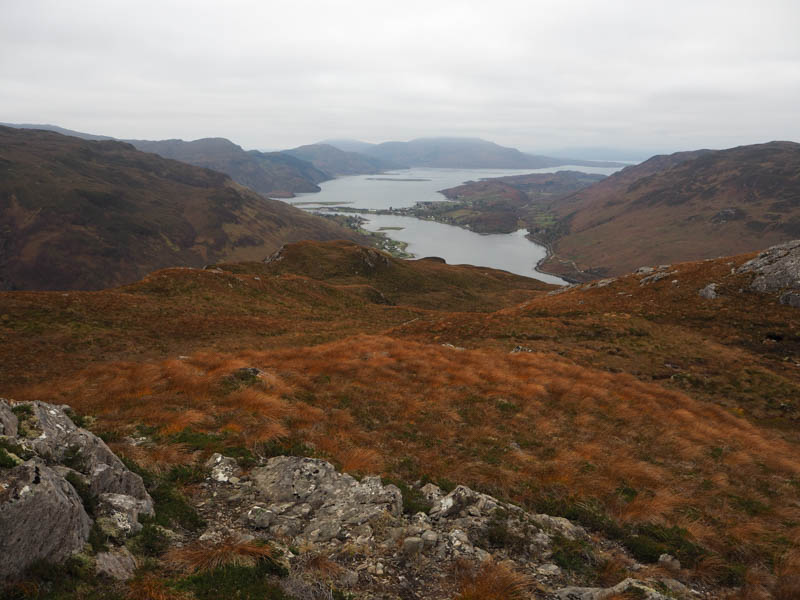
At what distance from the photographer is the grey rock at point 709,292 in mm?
39562

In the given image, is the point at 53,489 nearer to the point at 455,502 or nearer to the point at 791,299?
the point at 455,502

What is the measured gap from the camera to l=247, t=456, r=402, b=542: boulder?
8.98 m

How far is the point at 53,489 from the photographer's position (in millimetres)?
6676

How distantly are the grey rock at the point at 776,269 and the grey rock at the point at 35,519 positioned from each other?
174 feet

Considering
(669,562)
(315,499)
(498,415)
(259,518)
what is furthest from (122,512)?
(498,415)

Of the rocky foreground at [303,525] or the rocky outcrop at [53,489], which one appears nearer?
the rocky outcrop at [53,489]

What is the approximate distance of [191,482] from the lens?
10195 mm

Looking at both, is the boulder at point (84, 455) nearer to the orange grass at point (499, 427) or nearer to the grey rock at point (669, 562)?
the orange grass at point (499, 427)

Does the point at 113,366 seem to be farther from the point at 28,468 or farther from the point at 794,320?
the point at 794,320

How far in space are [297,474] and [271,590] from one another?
14.2 feet

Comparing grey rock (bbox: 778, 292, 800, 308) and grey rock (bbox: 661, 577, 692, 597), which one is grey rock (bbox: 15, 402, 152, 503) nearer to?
grey rock (bbox: 661, 577, 692, 597)

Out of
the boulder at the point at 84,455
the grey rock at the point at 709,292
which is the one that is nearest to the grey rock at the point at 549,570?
the boulder at the point at 84,455

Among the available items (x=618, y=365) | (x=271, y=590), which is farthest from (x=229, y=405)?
(x=618, y=365)

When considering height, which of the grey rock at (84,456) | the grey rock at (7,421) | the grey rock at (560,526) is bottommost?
the grey rock at (560,526)
